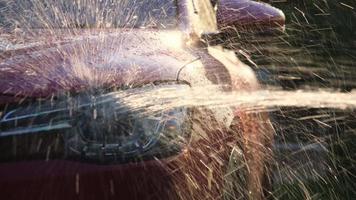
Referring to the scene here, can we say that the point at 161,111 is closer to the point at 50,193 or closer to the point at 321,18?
the point at 50,193

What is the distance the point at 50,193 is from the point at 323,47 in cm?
936

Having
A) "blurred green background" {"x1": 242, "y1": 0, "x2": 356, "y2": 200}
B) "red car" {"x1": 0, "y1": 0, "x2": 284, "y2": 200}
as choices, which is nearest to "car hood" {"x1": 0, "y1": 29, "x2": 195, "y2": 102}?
"red car" {"x1": 0, "y1": 0, "x2": 284, "y2": 200}

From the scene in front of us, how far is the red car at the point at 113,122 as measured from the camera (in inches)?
126

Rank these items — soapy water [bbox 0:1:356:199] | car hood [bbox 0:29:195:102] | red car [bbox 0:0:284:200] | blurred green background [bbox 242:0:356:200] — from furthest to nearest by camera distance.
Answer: blurred green background [bbox 242:0:356:200]
soapy water [bbox 0:1:356:199]
car hood [bbox 0:29:195:102]
red car [bbox 0:0:284:200]

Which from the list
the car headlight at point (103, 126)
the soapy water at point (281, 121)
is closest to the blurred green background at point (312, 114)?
the soapy water at point (281, 121)

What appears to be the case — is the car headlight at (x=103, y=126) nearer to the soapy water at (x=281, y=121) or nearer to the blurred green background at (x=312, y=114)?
the soapy water at (x=281, y=121)

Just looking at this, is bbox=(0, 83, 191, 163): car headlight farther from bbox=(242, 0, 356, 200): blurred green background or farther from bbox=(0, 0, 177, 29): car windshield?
bbox=(242, 0, 356, 200): blurred green background

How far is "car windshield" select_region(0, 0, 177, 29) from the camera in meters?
4.61

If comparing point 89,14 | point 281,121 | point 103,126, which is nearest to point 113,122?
point 103,126

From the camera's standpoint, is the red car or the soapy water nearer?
the red car

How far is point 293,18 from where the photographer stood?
14719 millimetres

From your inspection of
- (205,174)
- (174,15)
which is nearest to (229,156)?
(205,174)

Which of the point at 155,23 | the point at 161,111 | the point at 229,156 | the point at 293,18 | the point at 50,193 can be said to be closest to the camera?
the point at 50,193

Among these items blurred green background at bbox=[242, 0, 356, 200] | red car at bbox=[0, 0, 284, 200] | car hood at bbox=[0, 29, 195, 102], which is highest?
car hood at bbox=[0, 29, 195, 102]
